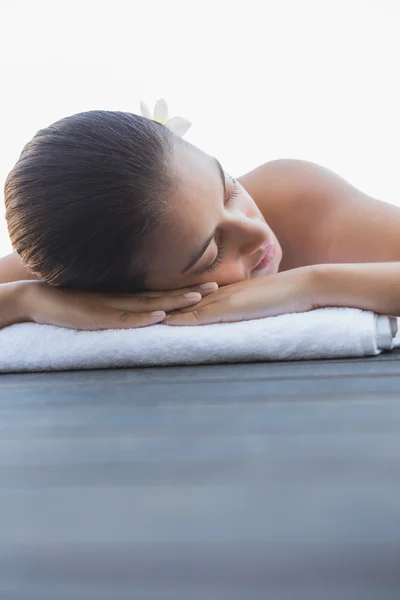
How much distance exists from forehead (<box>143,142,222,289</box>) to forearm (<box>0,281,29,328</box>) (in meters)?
0.21

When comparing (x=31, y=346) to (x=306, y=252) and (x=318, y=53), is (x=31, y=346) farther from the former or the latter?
(x=318, y=53)

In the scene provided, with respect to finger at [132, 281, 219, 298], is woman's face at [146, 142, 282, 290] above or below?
above

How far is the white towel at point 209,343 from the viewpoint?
754mm

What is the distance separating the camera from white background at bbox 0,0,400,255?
9.94 feet

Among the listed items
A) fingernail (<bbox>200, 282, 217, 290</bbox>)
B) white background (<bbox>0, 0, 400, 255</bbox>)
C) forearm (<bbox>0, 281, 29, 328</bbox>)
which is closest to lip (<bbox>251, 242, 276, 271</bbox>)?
fingernail (<bbox>200, 282, 217, 290</bbox>)

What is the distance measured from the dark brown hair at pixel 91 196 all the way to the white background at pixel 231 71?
228cm

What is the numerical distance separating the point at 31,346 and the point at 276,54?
8.59 feet

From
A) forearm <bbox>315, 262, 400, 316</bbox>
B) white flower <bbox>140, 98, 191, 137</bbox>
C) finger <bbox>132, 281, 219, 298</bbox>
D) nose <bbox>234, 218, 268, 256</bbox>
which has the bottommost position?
finger <bbox>132, 281, 219, 298</bbox>

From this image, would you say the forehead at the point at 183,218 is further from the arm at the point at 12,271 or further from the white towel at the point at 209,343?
the arm at the point at 12,271

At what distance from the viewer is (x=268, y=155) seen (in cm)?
325

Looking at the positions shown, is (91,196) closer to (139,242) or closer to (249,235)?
(139,242)

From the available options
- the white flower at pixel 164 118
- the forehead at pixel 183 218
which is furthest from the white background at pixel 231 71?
the forehead at pixel 183 218

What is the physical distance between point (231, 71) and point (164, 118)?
222cm

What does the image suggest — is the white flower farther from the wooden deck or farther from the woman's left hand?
the wooden deck
